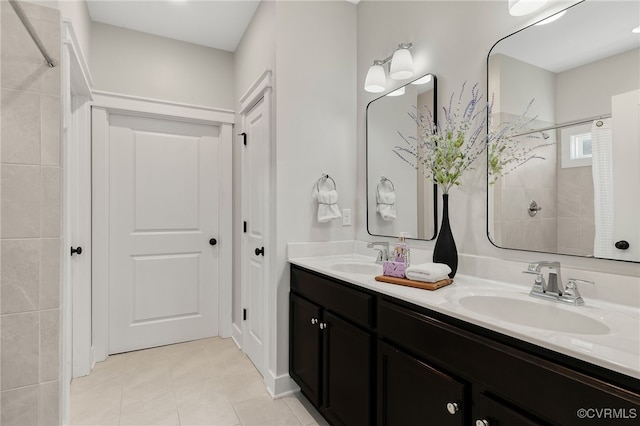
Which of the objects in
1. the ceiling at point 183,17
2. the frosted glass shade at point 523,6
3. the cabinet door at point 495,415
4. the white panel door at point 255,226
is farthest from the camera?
the ceiling at point 183,17

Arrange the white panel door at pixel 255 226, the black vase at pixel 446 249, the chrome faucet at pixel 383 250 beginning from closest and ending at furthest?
the black vase at pixel 446 249 < the chrome faucet at pixel 383 250 < the white panel door at pixel 255 226

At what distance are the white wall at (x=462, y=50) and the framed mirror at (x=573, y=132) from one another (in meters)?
0.05

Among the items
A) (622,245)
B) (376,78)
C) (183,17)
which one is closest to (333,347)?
(622,245)

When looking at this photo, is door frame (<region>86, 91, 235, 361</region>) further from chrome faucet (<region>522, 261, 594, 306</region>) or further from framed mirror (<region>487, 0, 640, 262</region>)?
chrome faucet (<region>522, 261, 594, 306</region>)

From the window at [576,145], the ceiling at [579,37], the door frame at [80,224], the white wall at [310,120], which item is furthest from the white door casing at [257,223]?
the window at [576,145]

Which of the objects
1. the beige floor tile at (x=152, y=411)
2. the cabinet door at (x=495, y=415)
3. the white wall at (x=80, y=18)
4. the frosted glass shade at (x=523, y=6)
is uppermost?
the white wall at (x=80, y=18)

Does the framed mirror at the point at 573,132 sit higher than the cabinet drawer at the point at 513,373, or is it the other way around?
the framed mirror at the point at 573,132

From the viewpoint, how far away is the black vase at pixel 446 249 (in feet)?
5.04

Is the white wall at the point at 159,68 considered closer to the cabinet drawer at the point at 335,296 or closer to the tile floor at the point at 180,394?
the cabinet drawer at the point at 335,296

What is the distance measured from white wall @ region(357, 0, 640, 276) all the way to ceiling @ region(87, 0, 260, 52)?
1.18 meters

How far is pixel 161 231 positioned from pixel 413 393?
2.49 meters

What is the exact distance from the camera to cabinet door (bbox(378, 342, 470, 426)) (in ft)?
3.46

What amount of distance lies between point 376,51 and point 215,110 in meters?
1.58

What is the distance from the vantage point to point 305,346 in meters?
1.98
